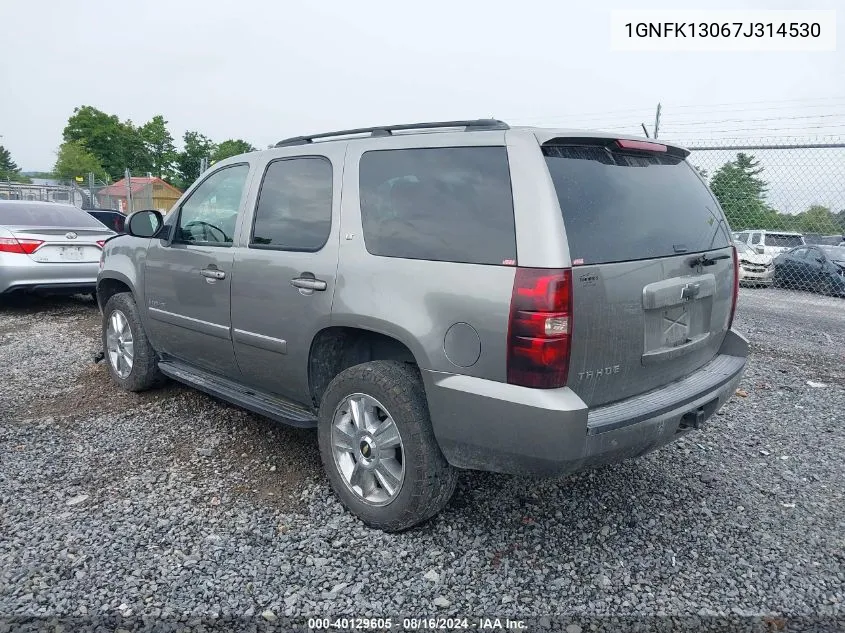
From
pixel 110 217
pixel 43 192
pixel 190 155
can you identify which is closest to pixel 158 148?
pixel 190 155

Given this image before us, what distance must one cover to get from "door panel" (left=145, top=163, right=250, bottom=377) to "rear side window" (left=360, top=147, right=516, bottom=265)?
114 cm

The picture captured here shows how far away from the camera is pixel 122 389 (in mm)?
4910

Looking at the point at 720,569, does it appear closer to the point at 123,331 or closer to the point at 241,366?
the point at 241,366

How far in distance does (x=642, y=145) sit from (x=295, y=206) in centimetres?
185

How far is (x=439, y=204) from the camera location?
2.75 meters

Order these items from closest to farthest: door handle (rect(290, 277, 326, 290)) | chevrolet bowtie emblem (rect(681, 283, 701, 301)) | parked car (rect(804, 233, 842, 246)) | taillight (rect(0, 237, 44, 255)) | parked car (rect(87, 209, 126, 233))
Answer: chevrolet bowtie emblem (rect(681, 283, 701, 301)), door handle (rect(290, 277, 326, 290)), taillight (rect(0, 237, 44, 255)), parked car (rect(87, 209, 126, 233)), parked car (rect(804, 233, 842, 246))

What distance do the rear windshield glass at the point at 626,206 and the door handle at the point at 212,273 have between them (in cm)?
211

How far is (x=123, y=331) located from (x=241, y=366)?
5.61 ft

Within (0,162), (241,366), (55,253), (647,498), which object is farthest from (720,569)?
(0,162)

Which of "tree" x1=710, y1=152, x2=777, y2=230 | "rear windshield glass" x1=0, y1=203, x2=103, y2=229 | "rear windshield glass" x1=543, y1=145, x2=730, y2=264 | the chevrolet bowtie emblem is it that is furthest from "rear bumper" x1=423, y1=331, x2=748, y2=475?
"tree" x1=710, y1=152, x2=777, y2=230

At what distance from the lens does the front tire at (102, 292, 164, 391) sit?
459 centimetres

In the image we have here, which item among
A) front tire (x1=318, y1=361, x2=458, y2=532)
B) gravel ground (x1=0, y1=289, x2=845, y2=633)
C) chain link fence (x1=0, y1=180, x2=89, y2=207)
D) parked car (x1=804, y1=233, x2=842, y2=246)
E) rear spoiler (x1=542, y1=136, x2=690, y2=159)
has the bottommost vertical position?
gravel ground (x1=0, y1=289, x2=845, y2=633)

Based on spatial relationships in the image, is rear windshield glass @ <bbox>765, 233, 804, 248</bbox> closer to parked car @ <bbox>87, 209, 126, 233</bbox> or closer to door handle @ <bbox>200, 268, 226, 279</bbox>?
door handle @ <bbox>200, 268, 226, 279</bbox>

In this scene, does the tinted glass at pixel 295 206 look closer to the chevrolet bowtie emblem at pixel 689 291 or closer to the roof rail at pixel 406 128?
the roof rail at pixel 406 128
